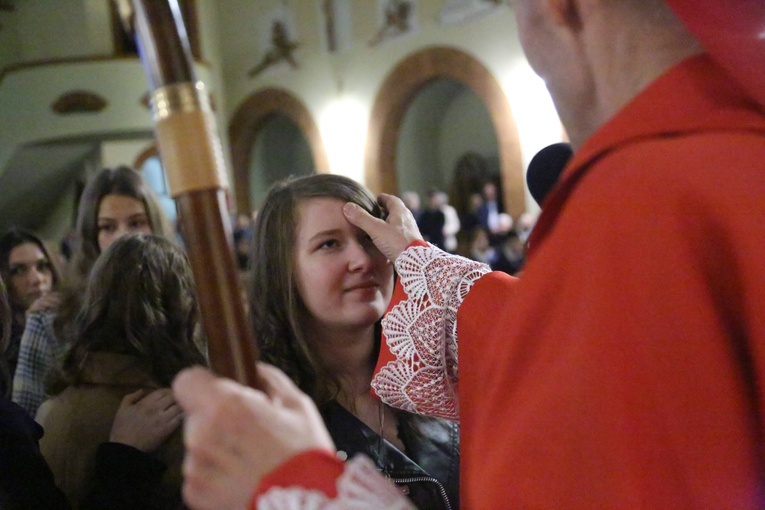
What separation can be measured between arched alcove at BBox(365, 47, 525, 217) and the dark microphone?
8113 millimetres

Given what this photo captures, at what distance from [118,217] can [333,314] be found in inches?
52.5

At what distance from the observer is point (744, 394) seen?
0.68 metres

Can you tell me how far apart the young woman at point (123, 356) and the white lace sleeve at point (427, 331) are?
1.93ft

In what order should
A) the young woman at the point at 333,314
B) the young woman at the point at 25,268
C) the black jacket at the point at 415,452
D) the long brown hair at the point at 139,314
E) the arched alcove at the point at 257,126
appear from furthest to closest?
the arched alcove at the point at 257,126 → the young woman at the point at 25,268 → the long brown hair at the point at 139,314 → the young woman at the point at 333,314 → the black jacket at the point at 415,452

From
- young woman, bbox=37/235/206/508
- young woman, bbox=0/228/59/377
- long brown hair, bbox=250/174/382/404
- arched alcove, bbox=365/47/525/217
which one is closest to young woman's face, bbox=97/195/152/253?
young woman, bbox=0/228/59/377

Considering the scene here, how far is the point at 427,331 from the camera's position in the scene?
1.38 metres

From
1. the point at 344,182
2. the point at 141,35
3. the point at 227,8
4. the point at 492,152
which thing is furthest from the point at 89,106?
the point at 141,35

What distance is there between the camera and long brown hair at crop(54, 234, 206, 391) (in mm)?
1803

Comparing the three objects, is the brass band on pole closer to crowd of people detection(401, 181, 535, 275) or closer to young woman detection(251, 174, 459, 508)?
young woman detection(251, 174, 459, 508)

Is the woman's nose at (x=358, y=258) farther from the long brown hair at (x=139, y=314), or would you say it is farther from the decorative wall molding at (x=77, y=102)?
the decorative wall molding at (x=77, y=102)

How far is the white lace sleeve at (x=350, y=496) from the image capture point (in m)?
0.68

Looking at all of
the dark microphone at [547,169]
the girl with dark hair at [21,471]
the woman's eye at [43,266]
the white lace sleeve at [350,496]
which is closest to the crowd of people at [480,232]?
the woman's eye at [43,266]

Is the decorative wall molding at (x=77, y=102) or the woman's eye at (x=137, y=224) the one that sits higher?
the decorative wall molding at (x=77, y=102)

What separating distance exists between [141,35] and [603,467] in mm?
578
